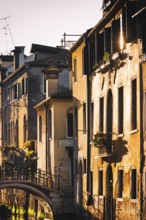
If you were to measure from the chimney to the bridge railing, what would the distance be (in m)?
17.2

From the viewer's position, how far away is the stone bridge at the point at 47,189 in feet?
150

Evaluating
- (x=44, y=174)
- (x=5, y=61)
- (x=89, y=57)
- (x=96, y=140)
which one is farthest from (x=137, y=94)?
(x=5, y=61)

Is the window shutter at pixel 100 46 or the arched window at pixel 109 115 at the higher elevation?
the window shutter at pixel 100 46

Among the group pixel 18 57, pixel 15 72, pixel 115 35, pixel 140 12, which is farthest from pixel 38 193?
pixel 18 57

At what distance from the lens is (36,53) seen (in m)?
61.2

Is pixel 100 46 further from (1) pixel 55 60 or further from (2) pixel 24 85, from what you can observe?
(2) pixel 24 85

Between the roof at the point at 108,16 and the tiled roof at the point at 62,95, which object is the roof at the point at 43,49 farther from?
the roof at the point at 108,16

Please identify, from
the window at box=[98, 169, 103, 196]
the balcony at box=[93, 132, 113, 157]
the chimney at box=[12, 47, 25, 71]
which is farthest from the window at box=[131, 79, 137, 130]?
the chimney at box=[12, 47, 25, 71]

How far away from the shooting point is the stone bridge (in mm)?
45688

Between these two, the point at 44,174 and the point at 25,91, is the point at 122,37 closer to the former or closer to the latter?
the point at 44,174

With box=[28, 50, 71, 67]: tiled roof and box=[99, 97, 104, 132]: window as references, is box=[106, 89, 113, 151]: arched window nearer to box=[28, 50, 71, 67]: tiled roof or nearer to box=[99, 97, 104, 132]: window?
box=[99, 97, 104, 132]: window

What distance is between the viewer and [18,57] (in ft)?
218

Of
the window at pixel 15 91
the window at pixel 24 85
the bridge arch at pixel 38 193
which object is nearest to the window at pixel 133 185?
the bridge arch at pixel 38 193

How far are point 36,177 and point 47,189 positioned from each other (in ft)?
4.77
